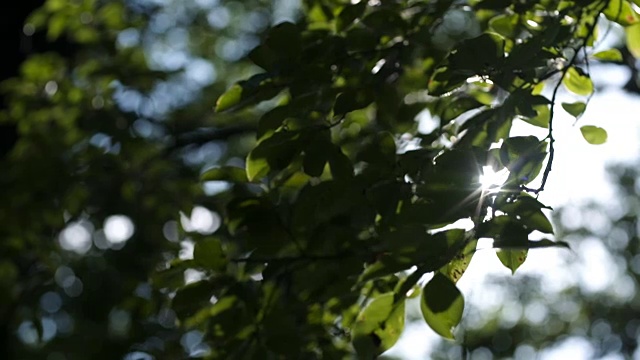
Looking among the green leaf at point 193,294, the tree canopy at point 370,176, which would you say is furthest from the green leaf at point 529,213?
the green leaf at point 193,294

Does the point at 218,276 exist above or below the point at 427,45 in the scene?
below

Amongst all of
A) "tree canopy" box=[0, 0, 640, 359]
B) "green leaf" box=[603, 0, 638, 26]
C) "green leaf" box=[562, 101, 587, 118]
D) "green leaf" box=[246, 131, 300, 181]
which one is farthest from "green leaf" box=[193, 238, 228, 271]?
"green leaf" box=[603, 0, 638, 26]

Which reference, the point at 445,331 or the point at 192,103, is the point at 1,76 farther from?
the point at 445,331

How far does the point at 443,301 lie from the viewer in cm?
168

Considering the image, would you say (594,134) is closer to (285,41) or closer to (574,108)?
(574,108)

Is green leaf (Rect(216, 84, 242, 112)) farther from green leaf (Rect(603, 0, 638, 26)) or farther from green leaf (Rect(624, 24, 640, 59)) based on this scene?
green leaf (Rect(624, 24, 640, 59))

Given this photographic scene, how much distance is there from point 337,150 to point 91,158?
2289 mm

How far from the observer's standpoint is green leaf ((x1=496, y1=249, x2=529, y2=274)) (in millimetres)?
1871

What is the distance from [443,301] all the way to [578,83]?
75cm

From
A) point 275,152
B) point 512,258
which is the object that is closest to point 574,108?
point 512,258

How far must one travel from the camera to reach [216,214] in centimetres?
430

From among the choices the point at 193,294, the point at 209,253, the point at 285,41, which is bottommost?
the point at 193,294

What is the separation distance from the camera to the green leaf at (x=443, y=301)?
1676 millimetres

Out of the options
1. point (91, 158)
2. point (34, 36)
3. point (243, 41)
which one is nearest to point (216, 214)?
point (91, 158)
